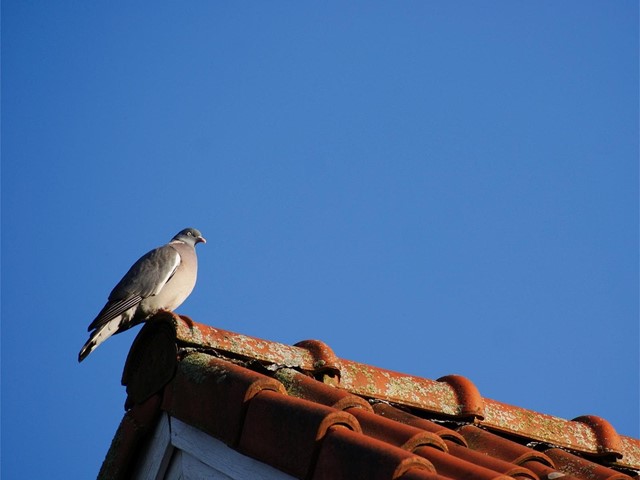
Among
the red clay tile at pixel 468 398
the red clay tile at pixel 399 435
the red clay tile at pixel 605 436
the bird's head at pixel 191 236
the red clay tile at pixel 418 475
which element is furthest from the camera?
the bird's head at pixel 191 236

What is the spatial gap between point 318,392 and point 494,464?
614mm

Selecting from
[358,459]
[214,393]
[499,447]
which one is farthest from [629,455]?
[358,459]

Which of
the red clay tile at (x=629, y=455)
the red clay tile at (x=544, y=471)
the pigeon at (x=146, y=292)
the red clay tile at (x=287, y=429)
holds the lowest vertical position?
the red clay tile at (x=287, y=429)

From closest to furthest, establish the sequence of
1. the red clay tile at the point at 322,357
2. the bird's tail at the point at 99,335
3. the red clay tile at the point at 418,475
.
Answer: the red clay tile at the point at 418,475 < the red clay tile at the point at 322,357 < the bird's tail at the point at 99,335

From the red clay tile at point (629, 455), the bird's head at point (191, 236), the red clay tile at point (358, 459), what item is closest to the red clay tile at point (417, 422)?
the red clay tile at point (358, 459)

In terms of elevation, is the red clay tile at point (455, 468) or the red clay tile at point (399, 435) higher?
the red clay tile at point (399, 435)

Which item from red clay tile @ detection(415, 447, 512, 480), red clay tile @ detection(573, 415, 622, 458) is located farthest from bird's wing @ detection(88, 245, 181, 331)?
red clay tile @ detection(415, 447, 512, 480)

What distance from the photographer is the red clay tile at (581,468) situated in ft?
9.98

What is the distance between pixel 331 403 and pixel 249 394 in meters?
0.32

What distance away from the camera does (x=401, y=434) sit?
250cm

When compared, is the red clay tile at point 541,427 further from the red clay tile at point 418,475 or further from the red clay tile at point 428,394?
the red clay tile at point 418,475

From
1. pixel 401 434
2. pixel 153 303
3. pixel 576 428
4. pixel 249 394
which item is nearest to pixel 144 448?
pixel 249 394

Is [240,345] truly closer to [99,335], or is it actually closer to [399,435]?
[399,435]

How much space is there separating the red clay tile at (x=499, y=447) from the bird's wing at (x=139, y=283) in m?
2.90
